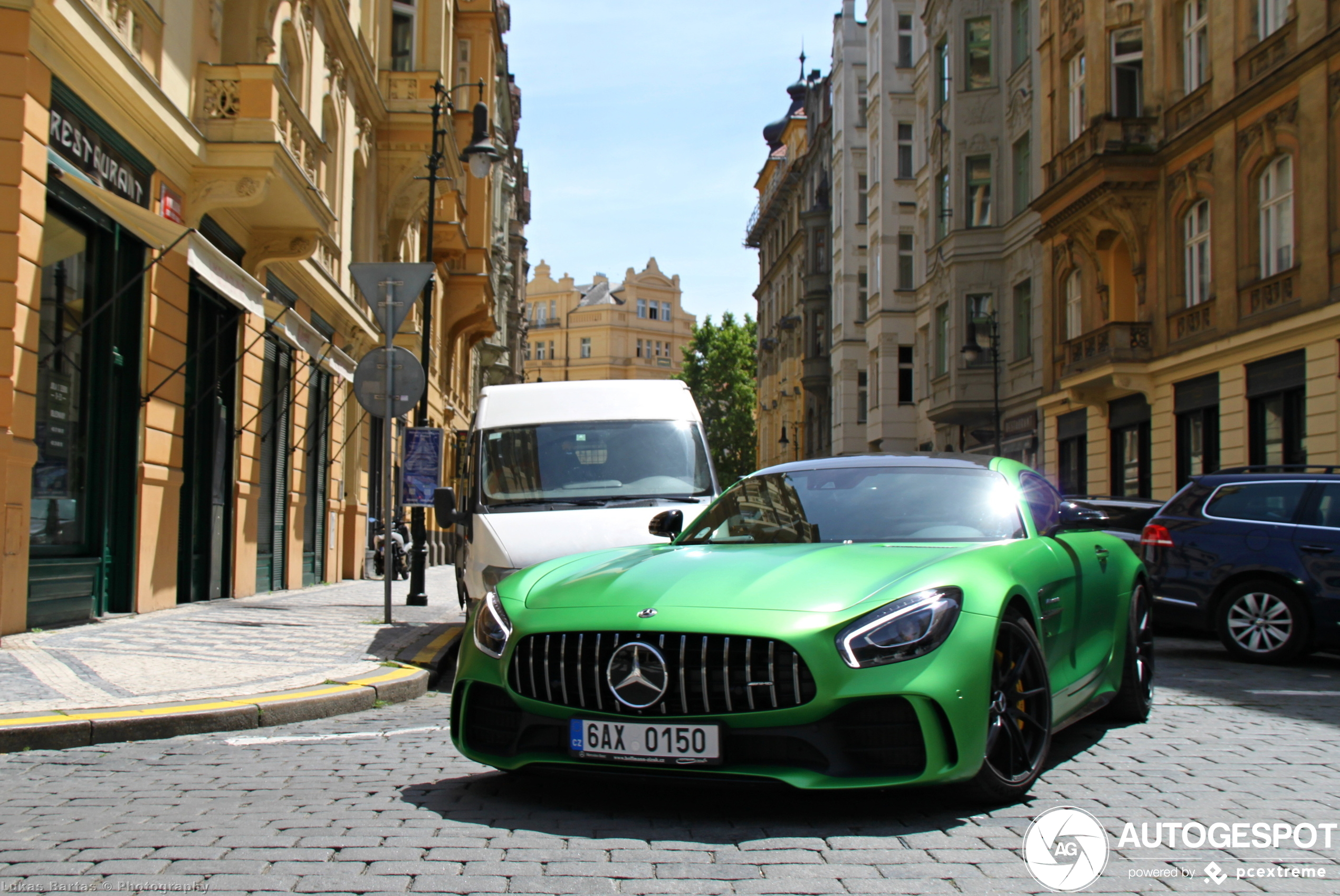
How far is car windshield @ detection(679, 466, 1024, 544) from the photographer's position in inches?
223

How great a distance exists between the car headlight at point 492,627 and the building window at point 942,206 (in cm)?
3319

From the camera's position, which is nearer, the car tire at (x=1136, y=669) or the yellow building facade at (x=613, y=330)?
the car tire at (x=1136, y=669)

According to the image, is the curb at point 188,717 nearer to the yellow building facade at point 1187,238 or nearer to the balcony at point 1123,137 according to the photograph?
the yellow building facade at point 1187,238

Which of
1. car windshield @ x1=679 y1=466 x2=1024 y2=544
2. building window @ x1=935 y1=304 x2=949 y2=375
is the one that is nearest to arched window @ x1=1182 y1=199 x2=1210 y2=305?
building window @ x1=935 y1=304 x2=949 y2=375

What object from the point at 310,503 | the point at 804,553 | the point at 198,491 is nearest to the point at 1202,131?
the point at 310,503

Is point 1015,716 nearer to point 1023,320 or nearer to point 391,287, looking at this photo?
point 391,287

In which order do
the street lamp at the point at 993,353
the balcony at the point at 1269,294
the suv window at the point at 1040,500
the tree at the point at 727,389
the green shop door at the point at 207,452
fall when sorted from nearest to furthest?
the suv window at the point at 1040,500 → the green shop door at the point at 207,452 → the balcony at the point at 1269,294 → the street lamp at the point at 993,353 → the tree at the point at 727,389

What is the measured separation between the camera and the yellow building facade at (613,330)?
12400cm

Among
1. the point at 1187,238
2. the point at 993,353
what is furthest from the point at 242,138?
the point at 993,353

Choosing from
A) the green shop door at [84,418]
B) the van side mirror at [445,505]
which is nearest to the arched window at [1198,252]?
the van side mirror at [445,505]

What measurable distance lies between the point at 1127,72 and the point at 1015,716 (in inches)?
1036

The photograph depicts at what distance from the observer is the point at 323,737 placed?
662cm

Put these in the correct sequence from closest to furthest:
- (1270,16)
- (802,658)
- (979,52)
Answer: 1. (802,658)
2. (1270,16)
3. (979,52)

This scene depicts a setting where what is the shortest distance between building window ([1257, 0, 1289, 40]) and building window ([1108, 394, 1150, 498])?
24.9 ft
